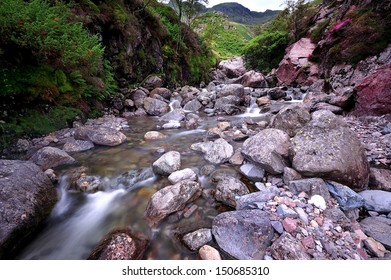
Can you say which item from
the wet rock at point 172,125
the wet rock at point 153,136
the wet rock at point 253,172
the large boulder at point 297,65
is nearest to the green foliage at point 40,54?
the wet rock at point 153,136

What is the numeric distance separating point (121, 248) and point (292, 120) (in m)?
4.38

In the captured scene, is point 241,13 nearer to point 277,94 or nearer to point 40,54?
point 277,94

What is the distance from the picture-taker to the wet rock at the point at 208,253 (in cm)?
199

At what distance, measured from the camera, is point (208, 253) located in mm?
2014

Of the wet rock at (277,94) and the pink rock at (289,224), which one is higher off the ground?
the wet rock at (277,94)

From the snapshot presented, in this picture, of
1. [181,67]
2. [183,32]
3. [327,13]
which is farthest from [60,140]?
[327,13]

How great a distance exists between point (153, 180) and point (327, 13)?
19.7m

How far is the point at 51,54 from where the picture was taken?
4.98m

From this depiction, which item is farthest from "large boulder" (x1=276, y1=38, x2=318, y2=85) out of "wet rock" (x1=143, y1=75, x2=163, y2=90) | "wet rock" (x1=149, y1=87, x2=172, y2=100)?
"wet rock" (x1=143, y1=75, x2=163, y2=90)

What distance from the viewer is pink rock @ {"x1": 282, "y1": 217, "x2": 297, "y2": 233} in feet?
6.73

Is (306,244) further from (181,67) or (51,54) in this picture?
(181,67)

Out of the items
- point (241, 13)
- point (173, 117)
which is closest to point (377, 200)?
point (173, 117)

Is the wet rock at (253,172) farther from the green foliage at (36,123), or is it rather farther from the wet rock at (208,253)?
the green foliage at (36,123)

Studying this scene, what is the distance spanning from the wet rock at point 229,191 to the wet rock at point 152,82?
29.0 feet
